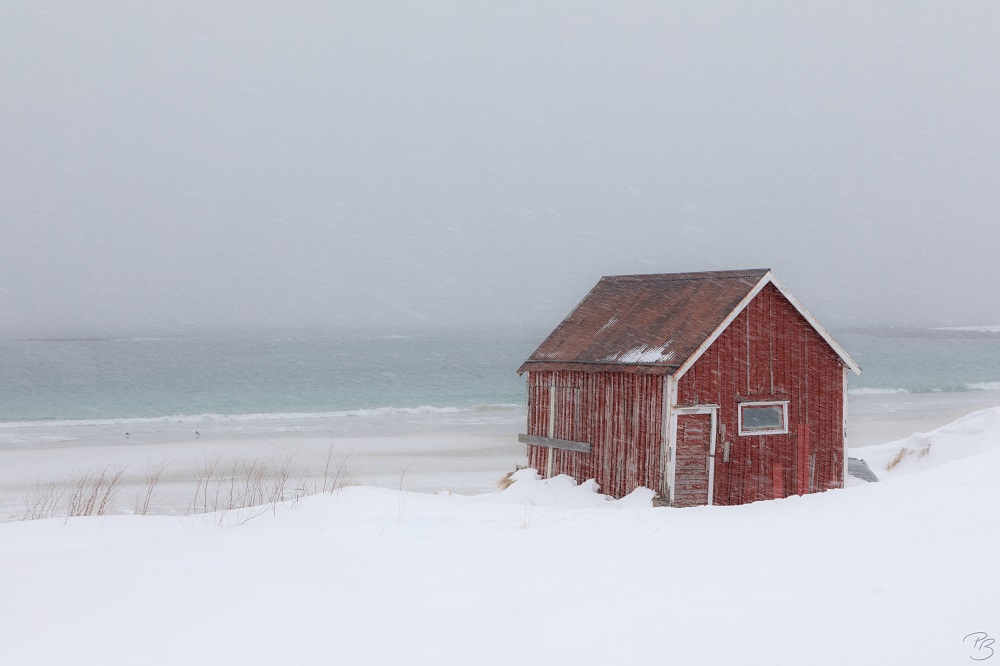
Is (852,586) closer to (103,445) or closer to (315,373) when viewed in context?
(103,445)

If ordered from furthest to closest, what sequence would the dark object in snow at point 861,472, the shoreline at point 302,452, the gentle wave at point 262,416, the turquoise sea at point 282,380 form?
the turquoise sea at point 282,380, the gentle wave at point 262,416, the shoreline at point 302,452, the dark object in snow at point 861,472

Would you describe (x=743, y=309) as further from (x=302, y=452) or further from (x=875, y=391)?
(x=875, y=391)

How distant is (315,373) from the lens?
8719 cm

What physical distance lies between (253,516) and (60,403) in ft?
169

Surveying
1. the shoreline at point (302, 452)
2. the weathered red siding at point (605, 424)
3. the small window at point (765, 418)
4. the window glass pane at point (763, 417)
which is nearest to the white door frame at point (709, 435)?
the weathered red siding at point (605, 424)

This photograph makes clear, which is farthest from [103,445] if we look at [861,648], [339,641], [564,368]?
[861,648]

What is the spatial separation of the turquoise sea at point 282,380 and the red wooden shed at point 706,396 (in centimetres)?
2854

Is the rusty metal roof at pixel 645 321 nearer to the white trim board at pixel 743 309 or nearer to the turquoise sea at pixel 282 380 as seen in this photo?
the white trim board at pixel 743 309

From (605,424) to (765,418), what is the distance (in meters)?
3.34

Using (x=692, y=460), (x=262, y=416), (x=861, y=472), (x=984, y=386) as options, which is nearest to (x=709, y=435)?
(x=692, y=460)

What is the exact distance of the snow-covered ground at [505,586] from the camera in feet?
23.9

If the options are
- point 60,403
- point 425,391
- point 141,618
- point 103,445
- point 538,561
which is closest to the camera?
point 141,618

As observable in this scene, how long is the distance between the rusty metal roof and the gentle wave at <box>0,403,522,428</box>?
104ft

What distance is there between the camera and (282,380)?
78.9 metres
